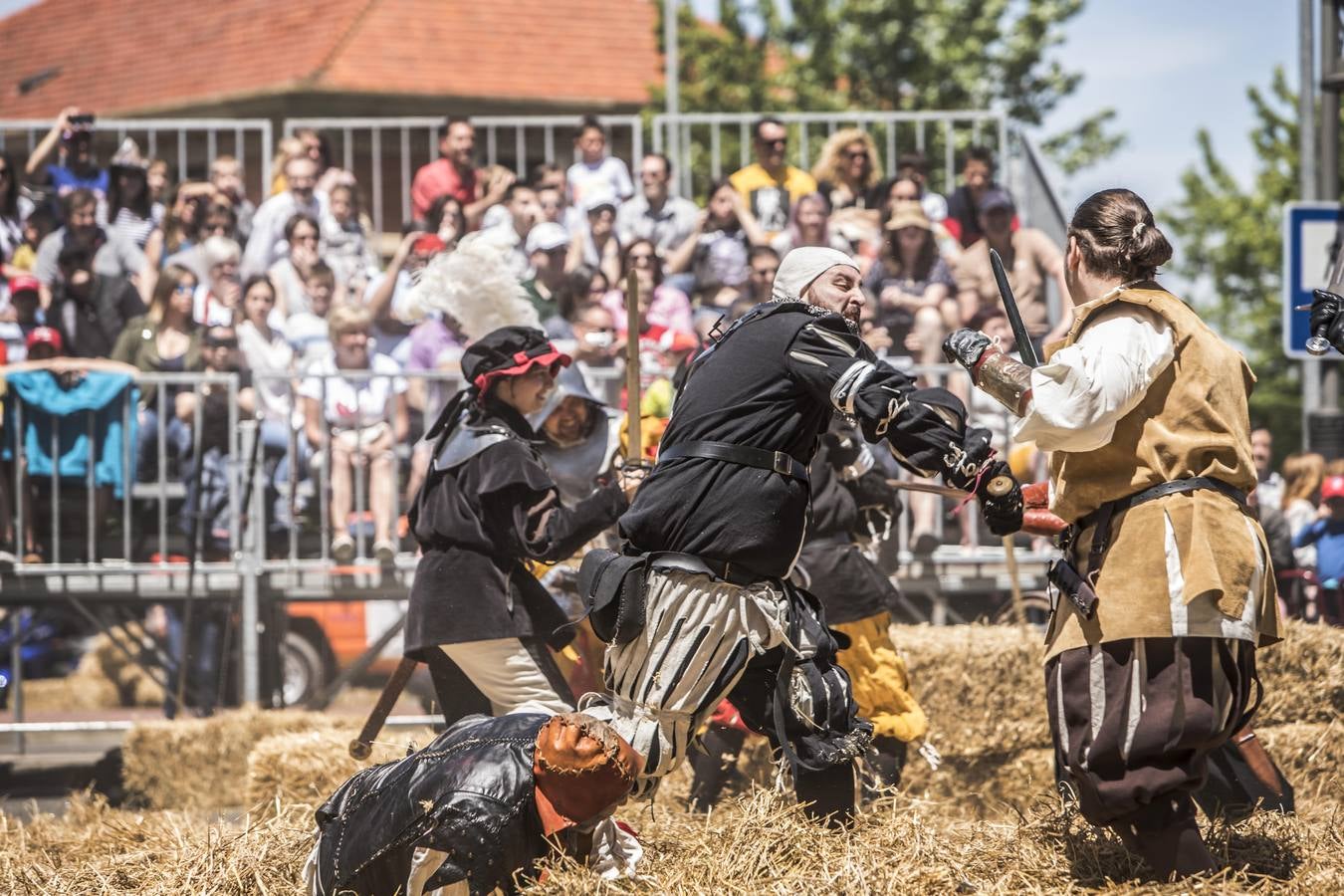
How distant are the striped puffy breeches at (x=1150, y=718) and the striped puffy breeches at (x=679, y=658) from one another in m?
0.87

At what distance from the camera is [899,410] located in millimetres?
4145

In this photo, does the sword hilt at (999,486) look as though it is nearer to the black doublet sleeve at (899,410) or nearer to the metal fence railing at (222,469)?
the black doublet sleeve at (899,410)

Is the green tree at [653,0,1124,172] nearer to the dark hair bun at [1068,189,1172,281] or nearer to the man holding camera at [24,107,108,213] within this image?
the man holding camera at [24,107,108,213]

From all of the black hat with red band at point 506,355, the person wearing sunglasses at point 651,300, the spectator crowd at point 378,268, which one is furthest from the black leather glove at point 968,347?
the person wearing sunglasses at point 651,300

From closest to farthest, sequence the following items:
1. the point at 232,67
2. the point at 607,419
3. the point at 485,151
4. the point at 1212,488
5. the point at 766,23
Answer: the point at 1212,488 < the point at 607,419 < the point at 485,151 < the point at 766,23 < the point at 232,67

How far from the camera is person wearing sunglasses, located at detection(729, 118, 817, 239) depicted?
11.1 metres

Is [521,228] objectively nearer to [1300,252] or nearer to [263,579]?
[263,579]

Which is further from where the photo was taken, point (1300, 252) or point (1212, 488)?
point (1300, 252)

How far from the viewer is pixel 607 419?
705cm

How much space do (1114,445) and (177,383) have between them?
6.25 meters

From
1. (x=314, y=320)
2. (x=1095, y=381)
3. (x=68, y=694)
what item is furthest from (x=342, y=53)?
(x=1095, y=381)

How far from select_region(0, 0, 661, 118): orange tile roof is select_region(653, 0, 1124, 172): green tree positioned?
2.38 m

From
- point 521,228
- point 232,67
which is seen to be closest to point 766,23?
point 232,67

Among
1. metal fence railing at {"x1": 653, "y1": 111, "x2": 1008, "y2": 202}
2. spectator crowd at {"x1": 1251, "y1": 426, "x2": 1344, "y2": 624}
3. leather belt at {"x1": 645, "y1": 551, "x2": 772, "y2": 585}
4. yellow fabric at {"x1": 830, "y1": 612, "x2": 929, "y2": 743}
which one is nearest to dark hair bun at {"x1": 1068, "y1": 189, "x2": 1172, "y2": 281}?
leather belt at {"x1": 645, "y1": 551, "x2": 772, "y2": 585}
